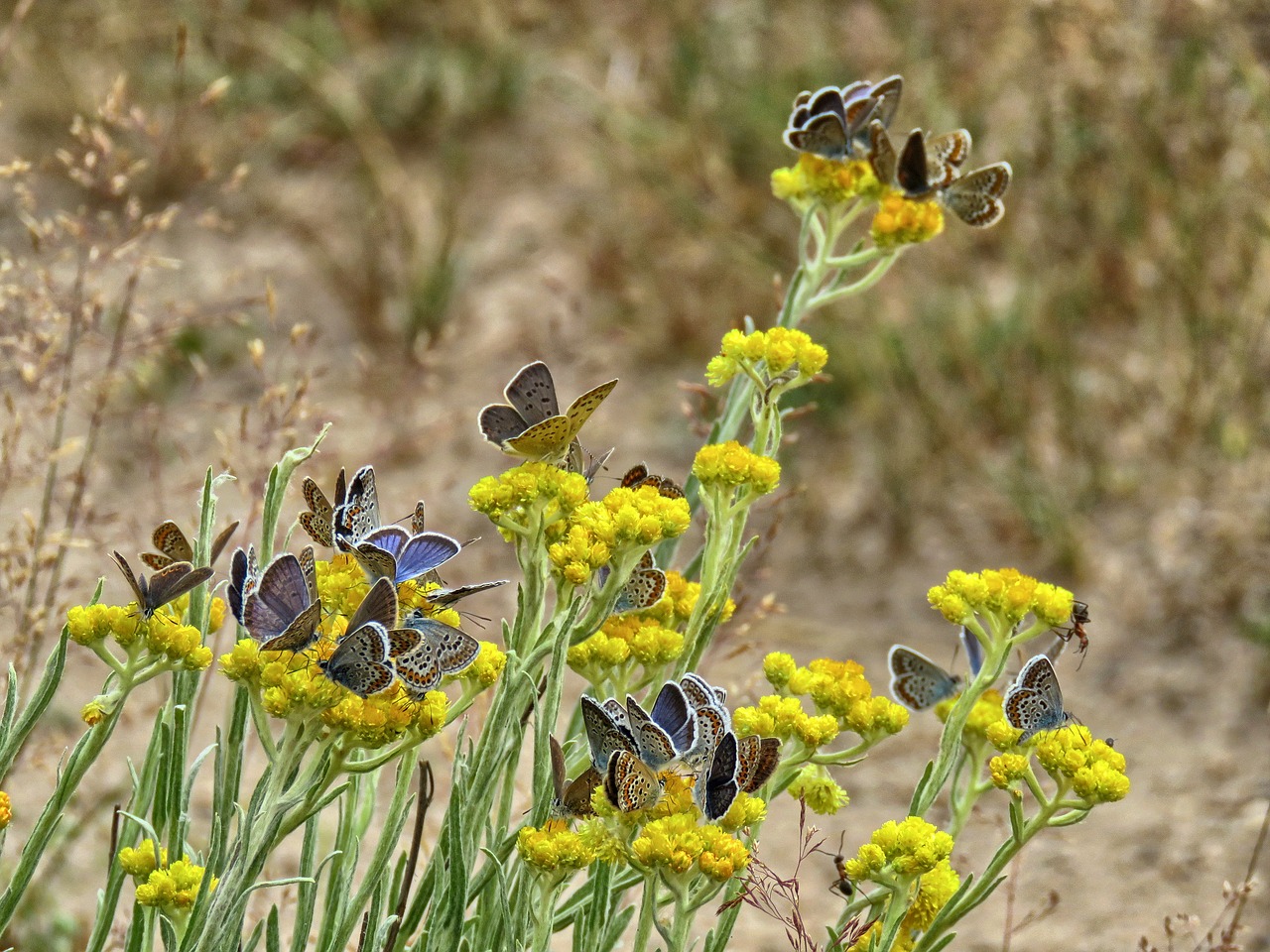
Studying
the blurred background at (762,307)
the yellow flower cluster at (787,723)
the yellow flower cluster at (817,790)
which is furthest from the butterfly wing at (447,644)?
the blurred background at (762,307)

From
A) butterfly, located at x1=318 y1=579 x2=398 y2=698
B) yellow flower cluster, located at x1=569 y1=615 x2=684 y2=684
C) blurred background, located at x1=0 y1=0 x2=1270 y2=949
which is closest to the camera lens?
butterfly, located at x1=318 y1=579 x2=398 y2=698

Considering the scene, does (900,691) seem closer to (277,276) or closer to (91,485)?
(91,485)

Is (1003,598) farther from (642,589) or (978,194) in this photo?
(978,194)

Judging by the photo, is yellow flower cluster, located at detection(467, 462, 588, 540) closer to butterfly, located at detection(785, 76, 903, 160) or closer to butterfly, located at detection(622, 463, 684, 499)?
butterfly, located at detection(622, 463, 684, 499)

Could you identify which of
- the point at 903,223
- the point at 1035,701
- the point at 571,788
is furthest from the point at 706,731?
the point at 903,223

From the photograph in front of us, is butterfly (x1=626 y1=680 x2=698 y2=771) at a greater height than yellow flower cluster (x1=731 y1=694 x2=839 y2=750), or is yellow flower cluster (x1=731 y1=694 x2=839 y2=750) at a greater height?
yellow flower cluster (x1=731 y1=694 x2=839 y2=750)

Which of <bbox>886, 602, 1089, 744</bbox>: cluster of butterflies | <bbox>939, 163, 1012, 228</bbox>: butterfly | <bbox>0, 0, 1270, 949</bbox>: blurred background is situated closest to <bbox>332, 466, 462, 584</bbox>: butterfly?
<bbox>886, 602, 1089, 744</bbox>: cluster of butterflies
